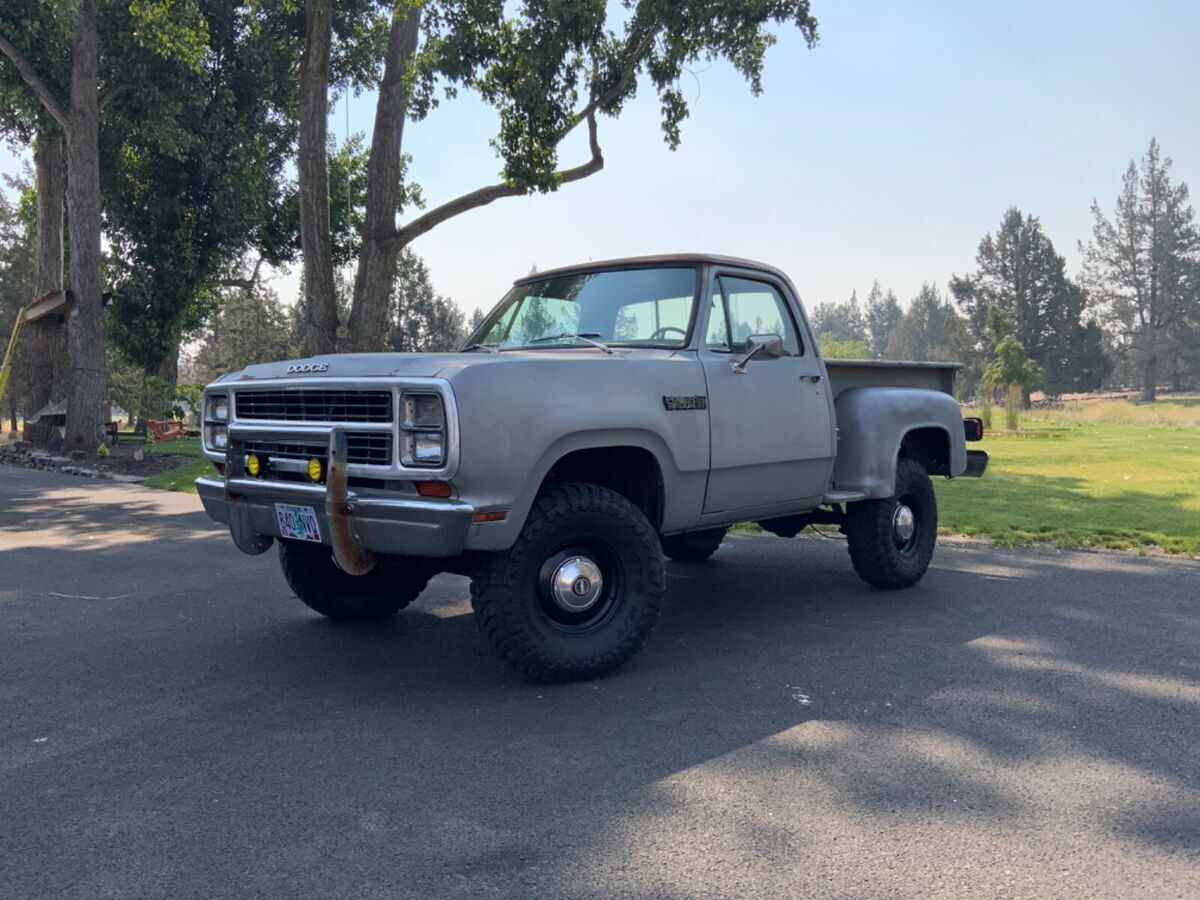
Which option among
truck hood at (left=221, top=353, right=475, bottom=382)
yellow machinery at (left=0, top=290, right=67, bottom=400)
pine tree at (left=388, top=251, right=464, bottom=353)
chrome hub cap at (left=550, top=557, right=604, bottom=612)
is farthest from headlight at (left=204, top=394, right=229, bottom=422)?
pine tree at (left=388, top=251, right=464, bottom=353)

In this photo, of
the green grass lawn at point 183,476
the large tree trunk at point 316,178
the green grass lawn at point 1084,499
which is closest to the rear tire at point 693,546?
the green grass lawn at point 1084,499

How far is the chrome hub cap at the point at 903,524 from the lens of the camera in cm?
659

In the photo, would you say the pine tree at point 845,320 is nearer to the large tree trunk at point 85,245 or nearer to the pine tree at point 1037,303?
the pine tree at point 1037,303

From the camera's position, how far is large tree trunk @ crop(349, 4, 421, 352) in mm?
15180

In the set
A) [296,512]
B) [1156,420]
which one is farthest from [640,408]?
[1156,420]

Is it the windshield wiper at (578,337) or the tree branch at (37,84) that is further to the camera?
the tree branch at (37,84)

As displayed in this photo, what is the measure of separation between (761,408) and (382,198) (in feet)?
36.9

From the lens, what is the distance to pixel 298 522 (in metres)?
4.42

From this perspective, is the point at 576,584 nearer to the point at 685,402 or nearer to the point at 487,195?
the point at 685,402

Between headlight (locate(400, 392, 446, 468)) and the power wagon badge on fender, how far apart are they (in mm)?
1238

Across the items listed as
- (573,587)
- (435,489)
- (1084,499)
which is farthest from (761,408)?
(1084,499)

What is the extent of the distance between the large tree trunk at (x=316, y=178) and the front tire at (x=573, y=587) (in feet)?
38.9

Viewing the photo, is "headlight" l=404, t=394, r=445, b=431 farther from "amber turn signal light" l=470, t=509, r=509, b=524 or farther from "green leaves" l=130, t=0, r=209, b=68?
"green leaves" l=130, t=0, r=209, b=68

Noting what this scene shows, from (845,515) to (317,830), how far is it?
4.40 meters
